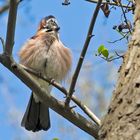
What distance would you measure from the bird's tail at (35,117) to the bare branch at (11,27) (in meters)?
1.71

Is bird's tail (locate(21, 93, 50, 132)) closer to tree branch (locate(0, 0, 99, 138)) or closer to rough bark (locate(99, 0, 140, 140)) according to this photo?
tree branch (locate(0, 0, 99, 138))

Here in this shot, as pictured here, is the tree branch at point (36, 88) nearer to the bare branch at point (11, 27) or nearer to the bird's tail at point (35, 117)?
the bare branch at point (11, 27)

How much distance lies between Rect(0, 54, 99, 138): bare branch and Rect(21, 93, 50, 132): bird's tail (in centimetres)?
152

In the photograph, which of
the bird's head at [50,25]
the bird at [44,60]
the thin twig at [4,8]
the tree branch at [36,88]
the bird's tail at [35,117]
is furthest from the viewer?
the bird's head at [50,25]

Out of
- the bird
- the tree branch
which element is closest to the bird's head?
the bird

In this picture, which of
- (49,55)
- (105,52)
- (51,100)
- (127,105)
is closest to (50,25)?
(49,55)

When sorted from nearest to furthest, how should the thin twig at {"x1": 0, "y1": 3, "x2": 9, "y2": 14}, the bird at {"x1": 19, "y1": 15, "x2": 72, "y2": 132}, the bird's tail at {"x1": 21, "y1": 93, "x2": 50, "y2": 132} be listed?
the thin twig at {"x1": 0, "y1": 3, "x2": 9, "y2": 14}, the bird's tail at {"x1": 21, "y1": 93, "x2": 50, "y2": 132}, the bird at {"x1": 19, "y1": 15, "x2": 72, "y2": 132}

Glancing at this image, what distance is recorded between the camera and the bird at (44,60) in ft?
14.8

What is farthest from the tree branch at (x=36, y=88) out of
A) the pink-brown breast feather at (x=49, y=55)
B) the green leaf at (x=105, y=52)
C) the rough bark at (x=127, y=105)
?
the pink-brown breast feather at (x=49, y=55)

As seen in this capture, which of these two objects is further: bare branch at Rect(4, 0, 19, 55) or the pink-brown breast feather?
the pink-brown breast feather

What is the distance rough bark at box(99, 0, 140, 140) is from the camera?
5.26ft

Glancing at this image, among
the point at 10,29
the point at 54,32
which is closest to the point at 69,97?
the point at 10,29

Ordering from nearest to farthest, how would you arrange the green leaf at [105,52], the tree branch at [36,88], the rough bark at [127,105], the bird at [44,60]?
the rough bark at [127,105] → the tree branch at [36,88] → the green leaf at [105,52] → the bird at [44,60]

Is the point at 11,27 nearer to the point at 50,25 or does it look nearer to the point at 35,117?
the point at 35,117
